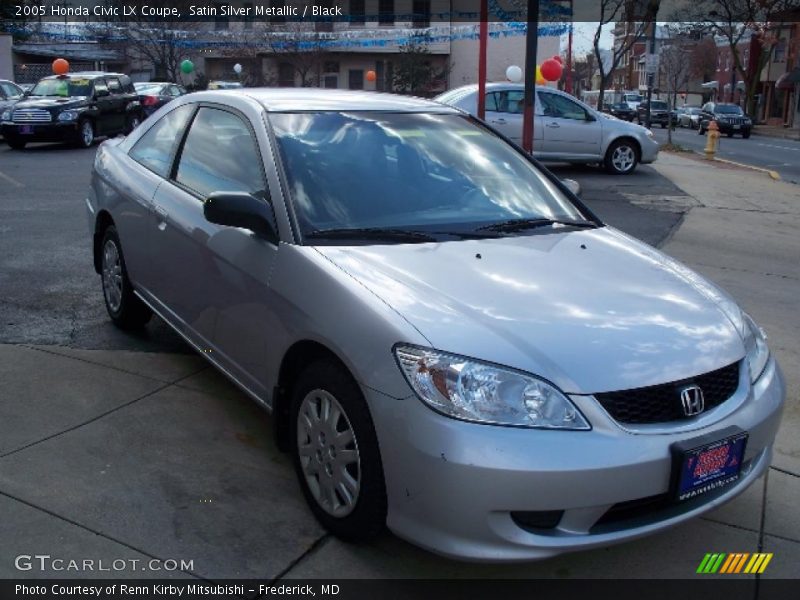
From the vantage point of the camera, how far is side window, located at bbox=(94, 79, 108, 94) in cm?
1909

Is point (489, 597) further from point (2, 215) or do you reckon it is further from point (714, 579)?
point (2, 215)

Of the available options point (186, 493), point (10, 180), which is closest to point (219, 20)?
point (10, 180)

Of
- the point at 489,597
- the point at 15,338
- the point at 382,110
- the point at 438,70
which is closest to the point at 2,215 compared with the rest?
the point at 15,338

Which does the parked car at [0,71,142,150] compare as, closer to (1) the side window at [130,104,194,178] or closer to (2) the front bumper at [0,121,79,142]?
(2) the front bumper at [0,121,79,142]

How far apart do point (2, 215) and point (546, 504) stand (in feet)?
28.2

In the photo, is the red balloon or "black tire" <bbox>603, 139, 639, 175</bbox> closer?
"black tire" <bbox>603, 139, 639, 175</bbox>

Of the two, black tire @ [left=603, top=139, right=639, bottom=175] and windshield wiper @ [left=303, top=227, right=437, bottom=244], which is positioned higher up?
windshield wiper @ [left=303, top=227, right=437, bottom=244]

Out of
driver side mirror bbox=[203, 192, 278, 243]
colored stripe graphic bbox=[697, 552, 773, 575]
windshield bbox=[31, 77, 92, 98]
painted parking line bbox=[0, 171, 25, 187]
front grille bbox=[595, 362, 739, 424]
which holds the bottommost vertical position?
colored stripe graphic bbox=[697, 552, 773, 575]

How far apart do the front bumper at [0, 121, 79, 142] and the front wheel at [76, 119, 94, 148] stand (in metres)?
0.27

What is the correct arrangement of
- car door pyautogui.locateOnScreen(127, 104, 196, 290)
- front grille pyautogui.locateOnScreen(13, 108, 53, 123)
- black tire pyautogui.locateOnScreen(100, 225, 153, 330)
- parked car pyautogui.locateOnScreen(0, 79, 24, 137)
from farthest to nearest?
parked car pyautogui.locateOnScreen(0, 79, 24, 137) → front grille pyautogui.locateOnScreen(13, 108, 53, 123) → black tire pyautogui.locateOnScreen(100, 225, 153, 330) → car door pyautogui.locateOnScreen(127, 104, 196, 290)

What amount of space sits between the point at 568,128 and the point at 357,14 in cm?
3588

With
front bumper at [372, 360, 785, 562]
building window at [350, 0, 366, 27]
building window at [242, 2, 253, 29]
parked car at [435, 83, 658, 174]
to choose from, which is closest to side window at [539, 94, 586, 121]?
parked car at [435, 83, 658, 174]

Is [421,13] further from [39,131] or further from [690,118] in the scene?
[39,131]

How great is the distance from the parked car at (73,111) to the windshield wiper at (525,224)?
16.0 m
